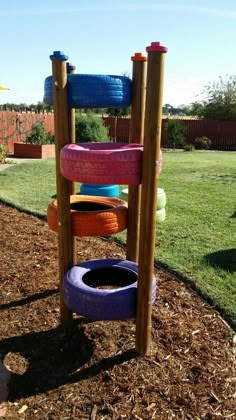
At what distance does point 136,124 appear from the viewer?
337cm

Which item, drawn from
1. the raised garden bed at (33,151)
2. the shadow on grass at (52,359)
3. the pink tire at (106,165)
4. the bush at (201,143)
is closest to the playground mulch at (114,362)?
the shadow on grass at (52,359)

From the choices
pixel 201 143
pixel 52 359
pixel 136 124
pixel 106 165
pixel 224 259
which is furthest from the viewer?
pixel 201 143

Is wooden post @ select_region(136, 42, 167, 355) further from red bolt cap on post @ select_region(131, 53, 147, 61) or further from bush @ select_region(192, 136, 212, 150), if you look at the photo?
bush @ select_region(192, 136, 212, 150)

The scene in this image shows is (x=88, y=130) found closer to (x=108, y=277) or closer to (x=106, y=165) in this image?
(x=108, y=277)

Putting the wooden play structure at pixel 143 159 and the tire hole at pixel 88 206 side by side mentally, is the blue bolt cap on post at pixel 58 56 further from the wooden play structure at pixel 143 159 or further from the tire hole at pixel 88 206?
the tire hole at pixel 88 206

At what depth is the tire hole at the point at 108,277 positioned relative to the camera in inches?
140

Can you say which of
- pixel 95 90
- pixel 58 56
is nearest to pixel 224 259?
pixel 95 90

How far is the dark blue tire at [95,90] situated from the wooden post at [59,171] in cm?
6

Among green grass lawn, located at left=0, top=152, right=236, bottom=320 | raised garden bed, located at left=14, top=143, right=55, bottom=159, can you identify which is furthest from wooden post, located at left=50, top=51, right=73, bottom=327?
raised garden bed, located at left=14, top=143, right=55, bottom=159

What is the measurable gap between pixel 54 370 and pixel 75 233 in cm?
105

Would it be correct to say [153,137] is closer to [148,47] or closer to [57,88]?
[148,47]

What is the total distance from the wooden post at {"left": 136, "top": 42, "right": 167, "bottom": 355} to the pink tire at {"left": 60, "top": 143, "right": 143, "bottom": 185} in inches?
2.8

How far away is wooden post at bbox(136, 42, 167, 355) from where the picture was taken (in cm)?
263

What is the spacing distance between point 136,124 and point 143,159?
705 mm
